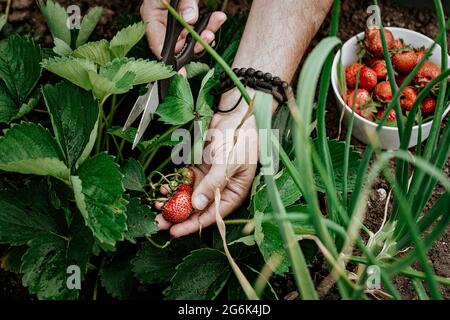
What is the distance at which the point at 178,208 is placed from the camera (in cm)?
95

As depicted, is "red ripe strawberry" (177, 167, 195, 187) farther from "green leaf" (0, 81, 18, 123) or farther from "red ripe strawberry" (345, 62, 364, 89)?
"red ripe strawberry" (345, 62, 364, 89)

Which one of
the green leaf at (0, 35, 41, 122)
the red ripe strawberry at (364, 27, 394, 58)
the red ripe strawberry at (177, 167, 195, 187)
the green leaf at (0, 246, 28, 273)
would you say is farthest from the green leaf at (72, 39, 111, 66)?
the red ripe strawberry at (364, 27, 394, 58)

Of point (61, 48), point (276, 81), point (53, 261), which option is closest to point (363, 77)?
point (276, 81)

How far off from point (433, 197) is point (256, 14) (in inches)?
21.2

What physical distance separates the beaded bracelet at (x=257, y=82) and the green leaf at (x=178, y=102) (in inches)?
4.1

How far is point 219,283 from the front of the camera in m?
0.93

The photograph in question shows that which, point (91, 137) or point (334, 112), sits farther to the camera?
point (334, 112)

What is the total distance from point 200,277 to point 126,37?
395mm

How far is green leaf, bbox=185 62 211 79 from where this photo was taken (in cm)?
100

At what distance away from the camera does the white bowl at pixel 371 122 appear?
3.84ft

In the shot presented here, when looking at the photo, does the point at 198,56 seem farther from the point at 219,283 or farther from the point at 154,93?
the point at 219,283

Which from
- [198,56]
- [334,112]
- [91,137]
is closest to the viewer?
[91,137]

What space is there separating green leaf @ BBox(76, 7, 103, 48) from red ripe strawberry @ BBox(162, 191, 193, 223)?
0.33 m
